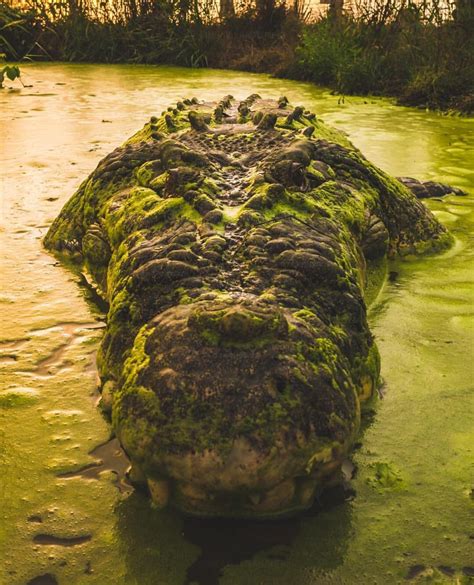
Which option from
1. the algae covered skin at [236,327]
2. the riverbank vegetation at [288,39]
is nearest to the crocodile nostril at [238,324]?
the algae covered skin at [236,327]

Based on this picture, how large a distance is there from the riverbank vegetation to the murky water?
4935mm

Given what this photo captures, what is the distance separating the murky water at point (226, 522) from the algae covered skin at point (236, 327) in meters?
0.10

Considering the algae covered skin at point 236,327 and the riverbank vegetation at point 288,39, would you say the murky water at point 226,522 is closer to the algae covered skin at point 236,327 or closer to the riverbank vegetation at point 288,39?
the algae covered skin at point 236,327

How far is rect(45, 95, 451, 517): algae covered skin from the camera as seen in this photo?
1.54m

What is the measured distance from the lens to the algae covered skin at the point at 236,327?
154 cm

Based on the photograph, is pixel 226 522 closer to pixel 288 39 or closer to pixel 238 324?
pixel 238 324

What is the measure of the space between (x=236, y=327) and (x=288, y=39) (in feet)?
35.0

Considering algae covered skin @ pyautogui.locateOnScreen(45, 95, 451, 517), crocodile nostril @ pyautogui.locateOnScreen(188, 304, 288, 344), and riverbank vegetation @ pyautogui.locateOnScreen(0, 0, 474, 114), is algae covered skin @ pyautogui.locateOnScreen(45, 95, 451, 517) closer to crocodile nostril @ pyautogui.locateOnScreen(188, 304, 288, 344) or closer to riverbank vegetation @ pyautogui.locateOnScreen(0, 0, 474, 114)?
crocodile nostril @ pyautogui.locateOnScreen(188, 304, 288, 344)

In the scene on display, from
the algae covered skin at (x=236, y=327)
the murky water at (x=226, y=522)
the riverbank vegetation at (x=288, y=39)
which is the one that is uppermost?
the riverbank vegetation at (x=288, y=39)

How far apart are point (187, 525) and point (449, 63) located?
760 cm

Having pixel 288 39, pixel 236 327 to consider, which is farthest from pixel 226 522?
pixel 288 39

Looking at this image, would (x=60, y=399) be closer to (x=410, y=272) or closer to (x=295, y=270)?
(x=295, y=270)

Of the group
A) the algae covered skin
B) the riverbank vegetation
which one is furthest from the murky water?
the riverbank vegetation

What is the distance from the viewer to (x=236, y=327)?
1.60 metres
